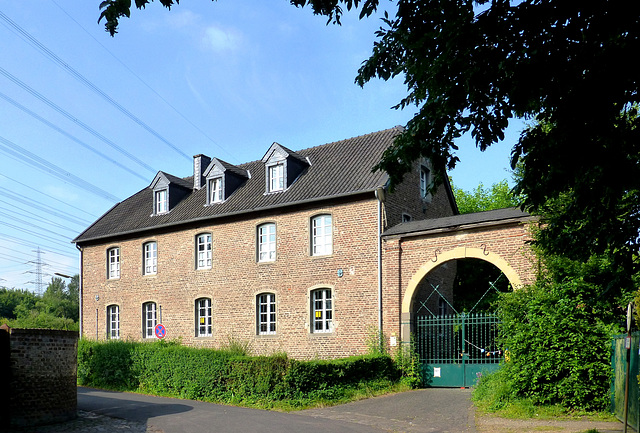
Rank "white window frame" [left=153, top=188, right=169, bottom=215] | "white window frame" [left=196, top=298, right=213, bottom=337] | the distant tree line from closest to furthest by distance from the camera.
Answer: "white window frame" [left=196, top=298, right=213, bottom=337] → "white window frame" [left=153, top=188, right=169, bottom=215] → the distant tree line

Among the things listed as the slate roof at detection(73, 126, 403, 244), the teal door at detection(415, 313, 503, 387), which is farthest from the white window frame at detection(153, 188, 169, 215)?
the teal door at detection(415, 313, 503, 387)

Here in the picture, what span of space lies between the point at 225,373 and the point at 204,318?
830 cm

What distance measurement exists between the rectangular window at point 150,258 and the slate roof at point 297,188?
0.88 m

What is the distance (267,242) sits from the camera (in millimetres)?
22312

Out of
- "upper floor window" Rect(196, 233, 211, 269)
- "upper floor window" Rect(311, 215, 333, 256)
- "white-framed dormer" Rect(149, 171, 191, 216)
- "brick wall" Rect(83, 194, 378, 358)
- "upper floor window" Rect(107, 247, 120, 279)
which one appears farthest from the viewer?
"upper floor window" Rect(107, 247, 120, 279)

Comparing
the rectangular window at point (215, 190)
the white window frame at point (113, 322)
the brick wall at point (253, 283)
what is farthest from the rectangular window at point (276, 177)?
the white window frame at point (113, 322)

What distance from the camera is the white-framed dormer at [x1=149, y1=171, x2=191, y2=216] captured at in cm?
2648

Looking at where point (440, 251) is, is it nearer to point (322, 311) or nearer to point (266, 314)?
point (322, 311)

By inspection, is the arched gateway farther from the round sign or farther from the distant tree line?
the distant tree line

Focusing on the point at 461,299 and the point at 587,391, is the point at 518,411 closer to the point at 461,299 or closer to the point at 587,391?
the point at 587,391

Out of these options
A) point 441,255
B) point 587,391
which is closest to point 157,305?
point 441,255

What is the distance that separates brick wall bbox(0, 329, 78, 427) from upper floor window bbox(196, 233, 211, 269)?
11380 millimetres

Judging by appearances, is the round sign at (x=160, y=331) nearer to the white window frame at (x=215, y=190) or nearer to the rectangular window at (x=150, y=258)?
the rectangular window at (x=150, y=258)

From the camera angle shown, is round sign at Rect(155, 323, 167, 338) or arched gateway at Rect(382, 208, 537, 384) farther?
round sign at Rect(155, 323, 167, 338)
